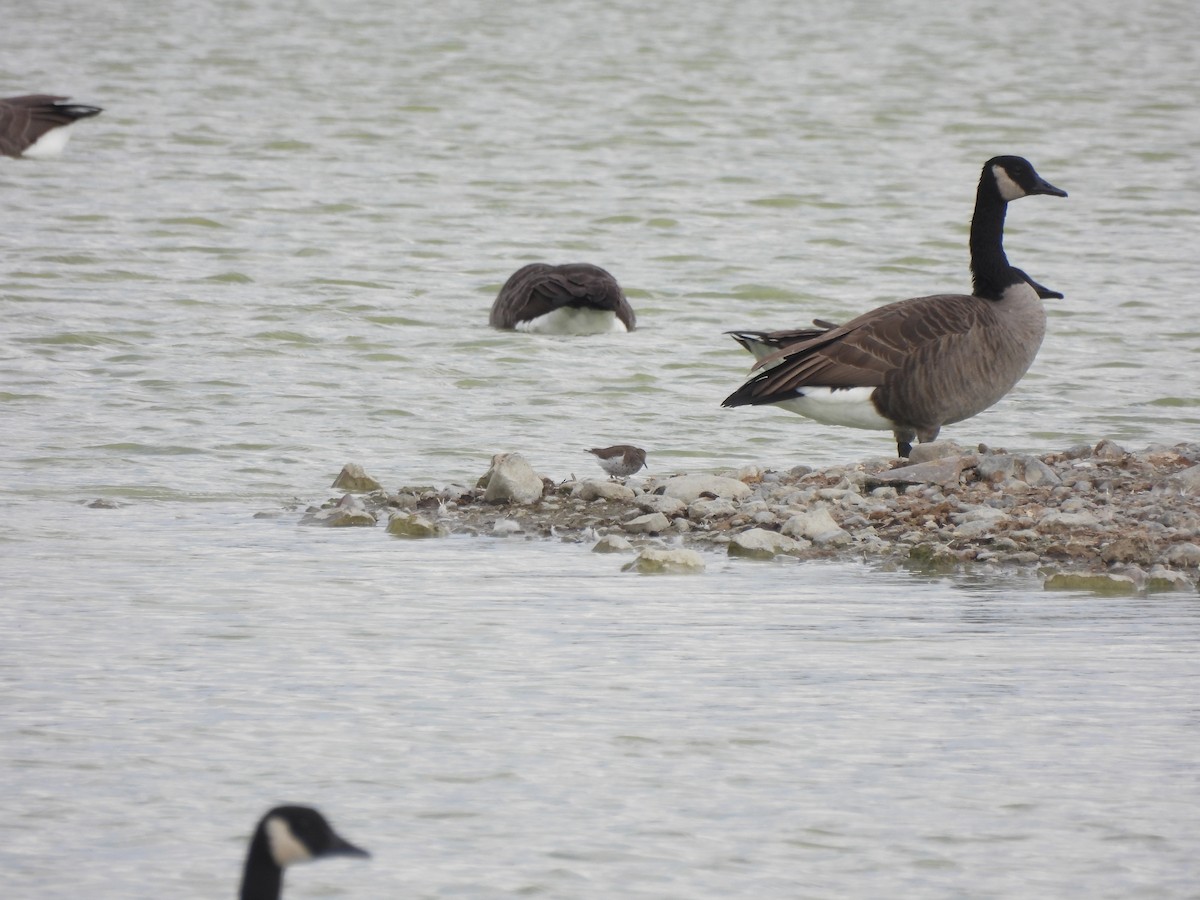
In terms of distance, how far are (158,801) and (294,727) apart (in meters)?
0.76

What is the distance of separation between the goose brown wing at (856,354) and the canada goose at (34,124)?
1499 cm

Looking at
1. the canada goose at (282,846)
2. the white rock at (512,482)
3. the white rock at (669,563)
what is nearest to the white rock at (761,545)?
the white rock at (669,563)

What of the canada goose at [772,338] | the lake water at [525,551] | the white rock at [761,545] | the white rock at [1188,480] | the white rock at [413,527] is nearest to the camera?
the lake water at [525,551]

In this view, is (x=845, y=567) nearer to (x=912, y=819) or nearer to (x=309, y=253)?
(x=912, y=819)

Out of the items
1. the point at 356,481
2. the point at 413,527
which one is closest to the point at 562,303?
the point at 356,481

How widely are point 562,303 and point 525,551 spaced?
7616 mm

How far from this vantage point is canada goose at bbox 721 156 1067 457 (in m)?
11.3

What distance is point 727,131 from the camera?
3306cm

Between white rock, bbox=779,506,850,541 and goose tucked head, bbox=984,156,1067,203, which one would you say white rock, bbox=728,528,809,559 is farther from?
goose tucked head, bbox=984,156,1067,203

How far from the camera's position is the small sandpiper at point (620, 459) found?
11305 mm

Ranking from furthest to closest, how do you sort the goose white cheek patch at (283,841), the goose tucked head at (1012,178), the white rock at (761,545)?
the goose tucked head at (1012,178)
the white rock at (761,545)
the goose white cheek patch at (283,841)

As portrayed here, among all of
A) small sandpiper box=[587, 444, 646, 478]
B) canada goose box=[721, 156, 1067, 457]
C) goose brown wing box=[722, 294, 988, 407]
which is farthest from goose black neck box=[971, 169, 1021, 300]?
small sandpiper box=[587, 444, 646, 478]

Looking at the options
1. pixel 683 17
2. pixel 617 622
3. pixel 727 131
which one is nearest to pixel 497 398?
pixel 617 622

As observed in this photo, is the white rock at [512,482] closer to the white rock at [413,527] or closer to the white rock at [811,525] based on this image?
the white rock at [413,527]
